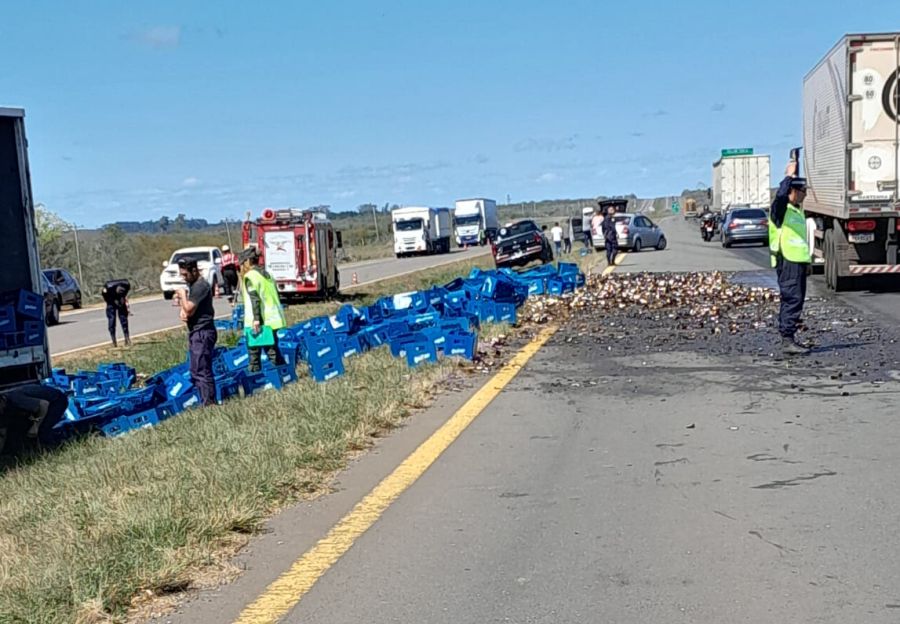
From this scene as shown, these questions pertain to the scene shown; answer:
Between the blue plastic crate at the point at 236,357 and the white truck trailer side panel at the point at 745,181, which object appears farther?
the white truck trailer side panel at the point at 745,181

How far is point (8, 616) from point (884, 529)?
4266mm

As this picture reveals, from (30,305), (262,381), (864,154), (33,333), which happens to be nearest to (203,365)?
(262,381)

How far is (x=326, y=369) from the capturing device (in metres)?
11.1

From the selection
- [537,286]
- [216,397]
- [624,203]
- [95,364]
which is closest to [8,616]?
[216,397]

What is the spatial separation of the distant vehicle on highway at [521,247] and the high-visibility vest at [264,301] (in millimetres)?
23449

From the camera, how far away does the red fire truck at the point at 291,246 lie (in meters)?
27.6

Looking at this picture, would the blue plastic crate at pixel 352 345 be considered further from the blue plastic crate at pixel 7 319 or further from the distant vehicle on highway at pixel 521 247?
the distant vehicle on highway at pixel 521 247

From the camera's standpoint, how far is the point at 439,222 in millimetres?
68375

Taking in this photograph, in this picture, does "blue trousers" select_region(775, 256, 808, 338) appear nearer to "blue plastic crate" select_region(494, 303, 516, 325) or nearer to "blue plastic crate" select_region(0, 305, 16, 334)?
"blue plastic crate" select_region(494, 303, 516, 325)

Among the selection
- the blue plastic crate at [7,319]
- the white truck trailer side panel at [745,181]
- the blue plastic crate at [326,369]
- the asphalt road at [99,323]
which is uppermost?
the white truck trailer side panel at [745,181]

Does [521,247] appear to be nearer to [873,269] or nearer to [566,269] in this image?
[566,269]

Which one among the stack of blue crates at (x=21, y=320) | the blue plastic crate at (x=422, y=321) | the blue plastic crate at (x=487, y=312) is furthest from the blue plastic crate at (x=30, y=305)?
the blue plastic crate at (x=487, y=312)

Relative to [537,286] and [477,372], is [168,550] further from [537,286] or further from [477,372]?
[537,286]

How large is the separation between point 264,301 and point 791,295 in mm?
5992
